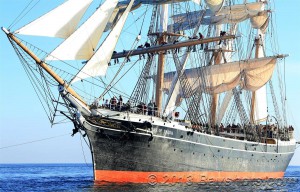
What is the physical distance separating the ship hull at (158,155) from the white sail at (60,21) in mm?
6697

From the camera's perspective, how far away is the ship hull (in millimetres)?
40719

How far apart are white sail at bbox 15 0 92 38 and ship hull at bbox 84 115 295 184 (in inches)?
264

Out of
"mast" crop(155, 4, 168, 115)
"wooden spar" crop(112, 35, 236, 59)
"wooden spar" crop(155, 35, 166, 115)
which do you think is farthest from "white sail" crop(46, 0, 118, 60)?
"wooden spar" crop(155, 35, 166, 115)

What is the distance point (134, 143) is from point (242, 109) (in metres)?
25.7

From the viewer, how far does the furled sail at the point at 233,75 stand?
60844 millimetres

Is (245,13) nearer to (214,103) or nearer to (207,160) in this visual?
(214,103)

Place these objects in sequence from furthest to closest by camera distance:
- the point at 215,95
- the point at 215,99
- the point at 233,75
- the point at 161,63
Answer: the point at 215,95 < the point at 215,99 < the point at 233,75 < the point at 161,63

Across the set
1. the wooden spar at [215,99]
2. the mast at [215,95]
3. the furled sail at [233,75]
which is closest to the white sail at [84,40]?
the furled sail at [233,75]

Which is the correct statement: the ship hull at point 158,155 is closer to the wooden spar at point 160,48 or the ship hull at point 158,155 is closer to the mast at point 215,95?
the wooden spar at point 160,48

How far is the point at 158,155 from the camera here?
41.8 metres

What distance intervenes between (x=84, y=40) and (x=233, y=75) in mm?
25042

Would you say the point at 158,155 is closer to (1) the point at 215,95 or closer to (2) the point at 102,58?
(2) the point at 102,58

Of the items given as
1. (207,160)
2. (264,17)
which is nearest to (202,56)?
(264,17)

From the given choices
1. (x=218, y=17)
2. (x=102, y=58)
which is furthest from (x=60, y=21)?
(x=218, y=17)
